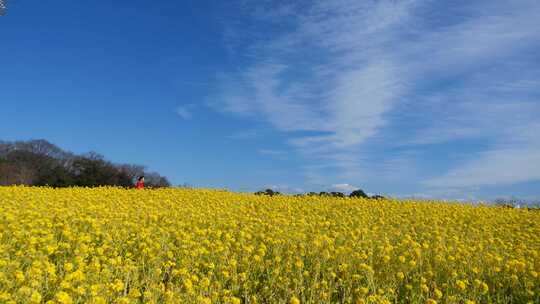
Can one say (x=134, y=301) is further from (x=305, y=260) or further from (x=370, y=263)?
(x=370, y=263)

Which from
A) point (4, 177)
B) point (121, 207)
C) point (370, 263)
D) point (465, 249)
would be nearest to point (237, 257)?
point (370, 263)

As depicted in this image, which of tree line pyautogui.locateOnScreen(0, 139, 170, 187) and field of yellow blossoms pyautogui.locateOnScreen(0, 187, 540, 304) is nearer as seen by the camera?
field of yellow blossoms pyautogui.locateOnScreen(0, 187, 540, 304)

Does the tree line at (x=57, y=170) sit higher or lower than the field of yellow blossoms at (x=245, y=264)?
higher

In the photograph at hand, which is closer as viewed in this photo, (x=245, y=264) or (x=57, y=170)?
(x=245, y=264)

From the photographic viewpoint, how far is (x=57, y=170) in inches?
1196

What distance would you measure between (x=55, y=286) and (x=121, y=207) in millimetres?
7945

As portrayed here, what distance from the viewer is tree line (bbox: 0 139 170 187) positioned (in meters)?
29.5

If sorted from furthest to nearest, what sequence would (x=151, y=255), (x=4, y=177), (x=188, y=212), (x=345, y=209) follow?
(x=4, y=177), (x=345, y=209), (x=188, y=212), (x=151, y=255)

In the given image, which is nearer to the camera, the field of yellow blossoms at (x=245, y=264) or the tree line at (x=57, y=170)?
the field of yellow blossoms at (x=245, y=264)

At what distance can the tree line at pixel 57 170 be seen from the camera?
29.5 meters

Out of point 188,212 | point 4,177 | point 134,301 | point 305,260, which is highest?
point 4,177

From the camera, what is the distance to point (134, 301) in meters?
6.24

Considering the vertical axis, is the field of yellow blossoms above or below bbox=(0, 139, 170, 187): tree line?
below

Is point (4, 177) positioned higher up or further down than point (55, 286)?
higher up
